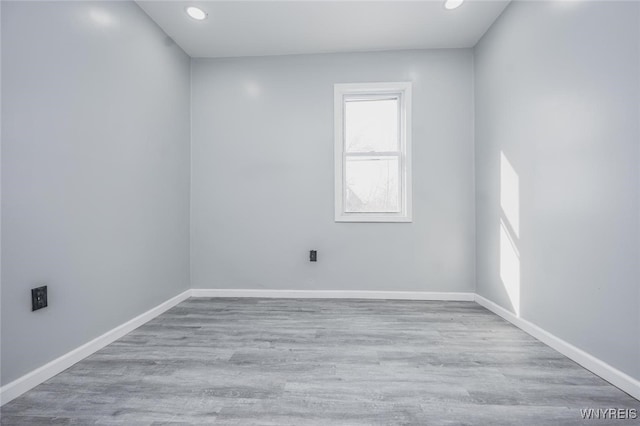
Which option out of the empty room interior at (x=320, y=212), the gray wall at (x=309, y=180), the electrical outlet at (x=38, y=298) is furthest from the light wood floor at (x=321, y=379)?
the gray wall at (x=309, y=180)

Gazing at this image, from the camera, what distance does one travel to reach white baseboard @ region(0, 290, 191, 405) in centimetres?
132

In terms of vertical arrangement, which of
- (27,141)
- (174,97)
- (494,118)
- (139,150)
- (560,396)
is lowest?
(560,396)

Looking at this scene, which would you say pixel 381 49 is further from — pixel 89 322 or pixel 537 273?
pixel 89 322

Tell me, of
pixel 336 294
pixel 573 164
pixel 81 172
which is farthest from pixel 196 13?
pixel 573 164

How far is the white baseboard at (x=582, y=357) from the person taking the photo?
1.34 metres

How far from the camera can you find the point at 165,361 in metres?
1.66

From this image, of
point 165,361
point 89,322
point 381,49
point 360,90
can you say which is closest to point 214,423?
point 165,361

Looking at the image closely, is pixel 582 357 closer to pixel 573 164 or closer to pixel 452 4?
pixel 573 164

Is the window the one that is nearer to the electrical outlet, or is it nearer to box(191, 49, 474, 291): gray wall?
box(191, 49, 474, 291): gray wall

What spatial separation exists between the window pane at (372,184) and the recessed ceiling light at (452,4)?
4.28ft

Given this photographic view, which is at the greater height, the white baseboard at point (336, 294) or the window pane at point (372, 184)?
the window pane at point (372, 184)

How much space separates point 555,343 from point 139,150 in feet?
10.4

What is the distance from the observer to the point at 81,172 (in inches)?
67.6

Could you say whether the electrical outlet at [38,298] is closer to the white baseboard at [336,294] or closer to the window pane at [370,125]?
the white baseboard at [336,294]
